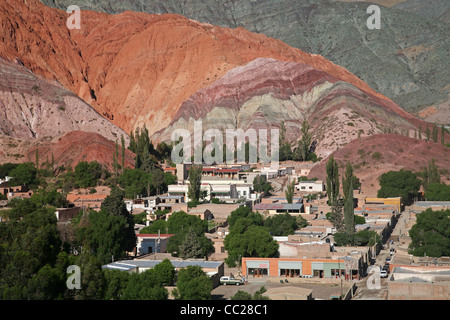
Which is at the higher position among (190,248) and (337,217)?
(337,217)

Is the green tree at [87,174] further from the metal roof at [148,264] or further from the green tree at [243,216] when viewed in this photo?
the metal roof at [148,264]

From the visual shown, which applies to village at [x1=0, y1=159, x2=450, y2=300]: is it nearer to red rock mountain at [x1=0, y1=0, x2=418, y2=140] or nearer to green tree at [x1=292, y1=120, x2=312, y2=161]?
green tree at [x1=292, y1=120, x2=312, y2=161]

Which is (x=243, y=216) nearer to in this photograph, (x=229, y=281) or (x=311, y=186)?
(x=229, y=281)

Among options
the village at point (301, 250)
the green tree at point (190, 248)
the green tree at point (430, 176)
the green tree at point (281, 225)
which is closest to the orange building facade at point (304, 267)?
the village at point (301, 250)

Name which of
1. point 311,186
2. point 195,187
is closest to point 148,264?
point 195,187

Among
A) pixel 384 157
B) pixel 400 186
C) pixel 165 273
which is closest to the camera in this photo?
pixel 165 273
